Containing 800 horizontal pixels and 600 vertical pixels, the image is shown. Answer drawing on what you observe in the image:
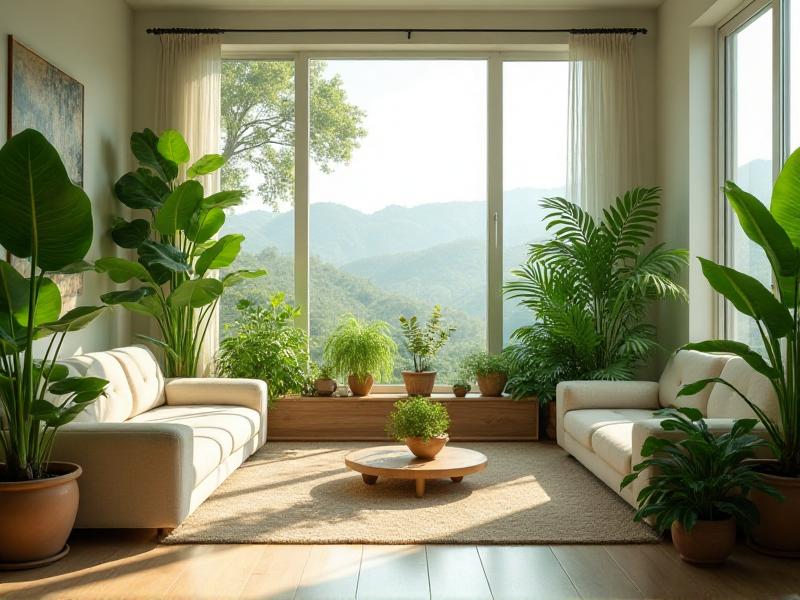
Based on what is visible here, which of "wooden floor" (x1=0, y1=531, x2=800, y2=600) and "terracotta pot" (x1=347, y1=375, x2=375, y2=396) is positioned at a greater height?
"terracotta pot" (x1=347, y1=375, x2=375, y2=396)

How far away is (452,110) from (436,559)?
4.41 meters

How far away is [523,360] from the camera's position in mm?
6383

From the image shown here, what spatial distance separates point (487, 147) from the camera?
7016mm

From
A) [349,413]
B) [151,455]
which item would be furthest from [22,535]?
[349,413]

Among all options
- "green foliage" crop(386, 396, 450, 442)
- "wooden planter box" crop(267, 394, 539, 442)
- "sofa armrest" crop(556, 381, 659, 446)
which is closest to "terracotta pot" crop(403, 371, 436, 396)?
"wooden planter box" crop(267, 394, 539, 442)

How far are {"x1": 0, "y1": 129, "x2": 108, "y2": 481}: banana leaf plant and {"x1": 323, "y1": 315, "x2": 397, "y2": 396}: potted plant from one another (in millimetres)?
2851

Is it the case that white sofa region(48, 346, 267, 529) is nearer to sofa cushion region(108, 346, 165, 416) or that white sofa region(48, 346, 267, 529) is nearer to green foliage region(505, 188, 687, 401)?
sofa cushion region(108, 346, 165, 416)

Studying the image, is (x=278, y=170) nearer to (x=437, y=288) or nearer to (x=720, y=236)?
(x=437, y=288)

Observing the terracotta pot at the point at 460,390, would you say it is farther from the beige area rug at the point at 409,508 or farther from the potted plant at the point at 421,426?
the potted plant at the point at 421,426

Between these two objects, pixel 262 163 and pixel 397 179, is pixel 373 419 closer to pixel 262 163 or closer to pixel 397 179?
pixel 397 179

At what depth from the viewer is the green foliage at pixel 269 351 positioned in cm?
621

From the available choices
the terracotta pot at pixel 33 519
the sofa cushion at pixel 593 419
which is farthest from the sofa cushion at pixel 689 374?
the terracotta pot at pixel 33 519

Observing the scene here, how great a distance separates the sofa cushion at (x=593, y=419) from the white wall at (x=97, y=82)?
3218 mm

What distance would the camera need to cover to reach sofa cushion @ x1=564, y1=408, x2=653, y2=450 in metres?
5.00
